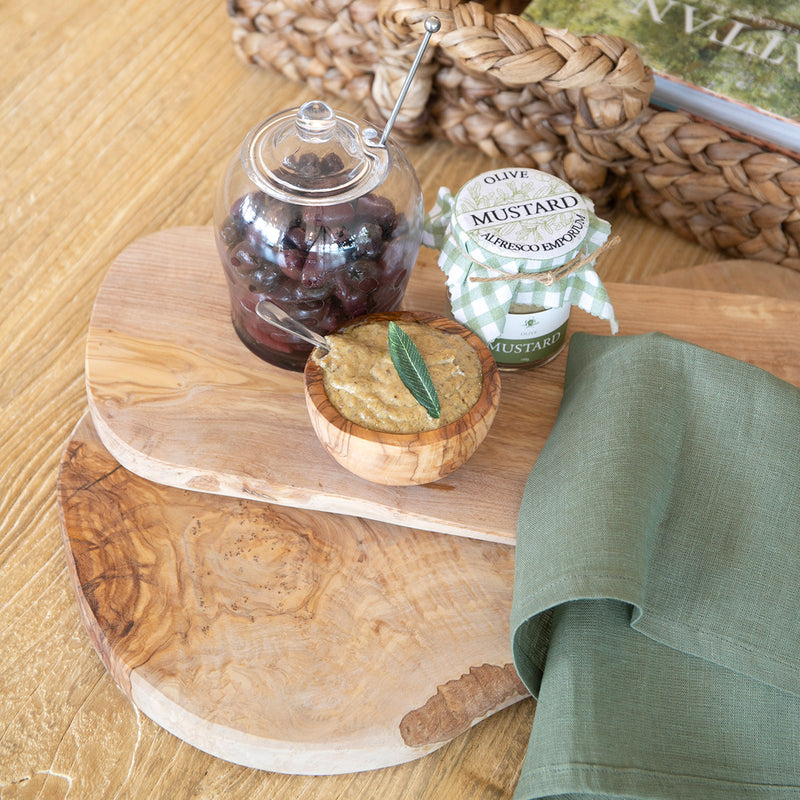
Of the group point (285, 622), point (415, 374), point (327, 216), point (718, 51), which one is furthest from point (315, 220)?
point (718, 51)

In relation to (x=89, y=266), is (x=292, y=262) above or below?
above

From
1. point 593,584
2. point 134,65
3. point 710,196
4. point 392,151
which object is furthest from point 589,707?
point 134,65

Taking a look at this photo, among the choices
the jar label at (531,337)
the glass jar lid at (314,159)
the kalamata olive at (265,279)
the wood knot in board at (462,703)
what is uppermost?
the glass jar lid at (314,159)

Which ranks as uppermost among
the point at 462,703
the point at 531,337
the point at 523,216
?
the point at 523,216

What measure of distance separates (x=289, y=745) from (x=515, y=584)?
7.7 inches

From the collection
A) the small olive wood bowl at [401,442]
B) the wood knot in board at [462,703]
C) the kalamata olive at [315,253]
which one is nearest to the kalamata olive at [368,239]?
the kalamata olive at [315,253]

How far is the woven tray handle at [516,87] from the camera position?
2.58 feet

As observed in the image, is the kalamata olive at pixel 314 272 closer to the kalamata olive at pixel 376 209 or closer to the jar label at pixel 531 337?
the kalamata olive at pixel 376 209

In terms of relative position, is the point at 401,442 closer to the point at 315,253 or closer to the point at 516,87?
the point at 315,253

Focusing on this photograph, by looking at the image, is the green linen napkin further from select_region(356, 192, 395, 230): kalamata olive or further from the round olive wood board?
select_region(356, 192, 395, 230): kalamata olive

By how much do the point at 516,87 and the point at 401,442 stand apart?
51 centimetres

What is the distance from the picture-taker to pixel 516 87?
3.22 ft

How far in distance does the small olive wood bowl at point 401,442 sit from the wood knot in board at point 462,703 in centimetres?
15

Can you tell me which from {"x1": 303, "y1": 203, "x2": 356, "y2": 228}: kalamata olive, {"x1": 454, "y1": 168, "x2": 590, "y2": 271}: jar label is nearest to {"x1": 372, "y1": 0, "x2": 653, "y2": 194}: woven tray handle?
{"x1": 454, "y1": 168, "x2": 590, "y2": 271}: jar label
